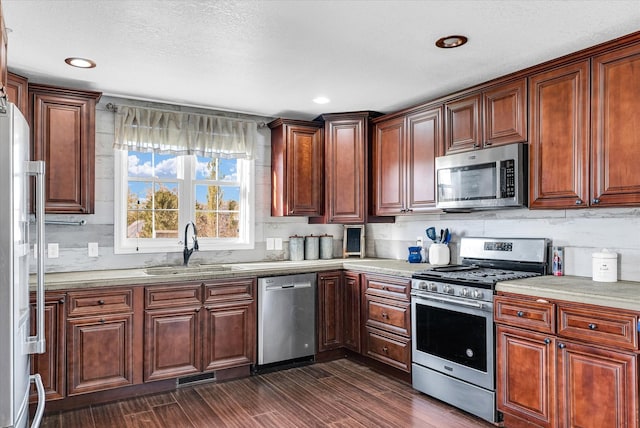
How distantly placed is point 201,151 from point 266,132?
732 mm

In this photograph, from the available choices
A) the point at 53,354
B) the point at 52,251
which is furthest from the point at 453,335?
the point at 52,251

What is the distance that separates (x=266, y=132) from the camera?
4.76m

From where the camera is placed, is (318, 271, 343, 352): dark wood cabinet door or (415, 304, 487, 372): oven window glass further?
(318, 271, 343, 352): dark wood cabinet door

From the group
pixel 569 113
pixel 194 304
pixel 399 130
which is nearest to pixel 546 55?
pixel 569 113

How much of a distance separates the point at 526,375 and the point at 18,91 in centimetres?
382

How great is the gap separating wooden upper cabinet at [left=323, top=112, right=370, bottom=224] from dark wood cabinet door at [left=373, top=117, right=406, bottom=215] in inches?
4.5

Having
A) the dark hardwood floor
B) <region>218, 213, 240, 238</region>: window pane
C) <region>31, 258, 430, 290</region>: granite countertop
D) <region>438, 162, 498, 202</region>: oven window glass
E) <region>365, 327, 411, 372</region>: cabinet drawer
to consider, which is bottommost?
the dark hardwood floor

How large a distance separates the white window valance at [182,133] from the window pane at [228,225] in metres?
0.59

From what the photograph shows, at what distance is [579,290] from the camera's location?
2586 mm

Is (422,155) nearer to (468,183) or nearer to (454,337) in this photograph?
(468,183)

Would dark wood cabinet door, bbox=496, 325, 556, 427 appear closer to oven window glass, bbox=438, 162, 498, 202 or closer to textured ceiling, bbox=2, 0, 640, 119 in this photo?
oven window glass, bbox=438, 162, 498, 202

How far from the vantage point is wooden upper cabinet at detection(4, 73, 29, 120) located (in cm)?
316

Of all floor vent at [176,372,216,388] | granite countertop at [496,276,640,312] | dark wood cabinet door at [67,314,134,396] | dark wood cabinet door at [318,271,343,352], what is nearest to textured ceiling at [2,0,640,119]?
granite countertop at [496,276,640,312]

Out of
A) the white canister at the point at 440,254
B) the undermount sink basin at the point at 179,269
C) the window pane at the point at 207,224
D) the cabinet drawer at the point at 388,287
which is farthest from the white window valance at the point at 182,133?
the white canister at the point at 440,254
